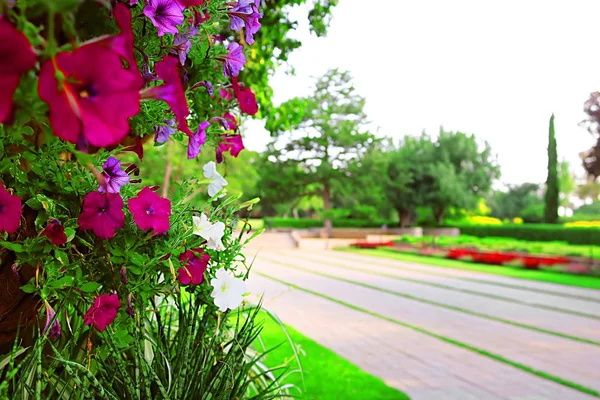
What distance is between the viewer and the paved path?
421 centimetres

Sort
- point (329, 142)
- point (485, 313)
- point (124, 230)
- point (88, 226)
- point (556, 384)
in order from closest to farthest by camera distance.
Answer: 1. point (88, 226)
2. point (124, 230)
3. point (556, 384)
4. point (485, 313)
5. point (329, 142)

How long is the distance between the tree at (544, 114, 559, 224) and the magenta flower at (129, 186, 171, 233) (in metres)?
27.8

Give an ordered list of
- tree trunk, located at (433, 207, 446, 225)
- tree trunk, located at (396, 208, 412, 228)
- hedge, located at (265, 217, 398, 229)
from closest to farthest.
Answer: hedge, located at (265, 217, 398, 229), tree trunk, located at (433, 207, 446, 225), tree trunk, located at (396, 208, 412, 228)

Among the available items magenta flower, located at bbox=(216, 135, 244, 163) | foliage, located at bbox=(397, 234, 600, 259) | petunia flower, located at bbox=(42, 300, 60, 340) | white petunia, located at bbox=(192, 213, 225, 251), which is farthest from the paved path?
foliage, located at bbox=(397, 234, 600, 259)

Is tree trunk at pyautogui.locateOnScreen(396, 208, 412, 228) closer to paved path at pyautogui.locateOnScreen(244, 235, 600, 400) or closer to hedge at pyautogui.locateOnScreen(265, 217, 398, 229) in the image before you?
hedge at pyautogui.locateOnScreen(265, 217, 398, 229)

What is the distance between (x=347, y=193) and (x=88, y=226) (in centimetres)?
2936

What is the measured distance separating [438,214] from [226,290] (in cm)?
3137

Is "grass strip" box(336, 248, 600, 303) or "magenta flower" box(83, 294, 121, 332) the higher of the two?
"magenta flower" box(83, 294, 121, 332)

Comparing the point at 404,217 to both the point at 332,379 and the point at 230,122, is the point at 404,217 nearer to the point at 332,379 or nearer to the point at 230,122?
the point at 332,379

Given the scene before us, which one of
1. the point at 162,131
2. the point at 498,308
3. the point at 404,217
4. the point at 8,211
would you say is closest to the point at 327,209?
the point at 404,217

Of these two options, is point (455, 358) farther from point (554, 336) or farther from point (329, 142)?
point (329, 142)

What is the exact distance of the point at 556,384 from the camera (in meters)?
4.23

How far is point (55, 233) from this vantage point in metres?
1.02

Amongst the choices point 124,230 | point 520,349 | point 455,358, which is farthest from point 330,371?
point 124,230
